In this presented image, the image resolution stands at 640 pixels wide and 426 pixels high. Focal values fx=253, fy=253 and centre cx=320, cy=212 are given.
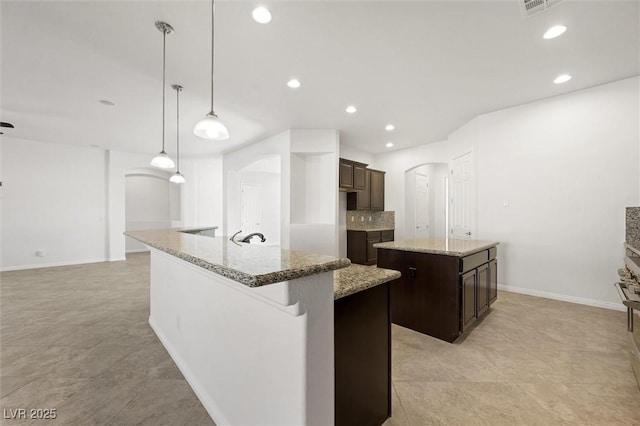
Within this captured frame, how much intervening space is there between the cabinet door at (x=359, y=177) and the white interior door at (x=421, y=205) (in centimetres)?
184

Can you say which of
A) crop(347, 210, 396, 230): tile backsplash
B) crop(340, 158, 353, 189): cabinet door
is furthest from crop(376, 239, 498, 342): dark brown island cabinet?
crop(347, 210, 396, 230): tile backsplash

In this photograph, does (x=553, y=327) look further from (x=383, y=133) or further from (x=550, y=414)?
(x=383, y=133)

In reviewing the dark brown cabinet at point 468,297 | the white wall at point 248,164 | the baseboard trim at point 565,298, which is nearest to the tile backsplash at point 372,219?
the white wall at point 248,164

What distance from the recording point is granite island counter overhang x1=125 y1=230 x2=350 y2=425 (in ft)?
3.05

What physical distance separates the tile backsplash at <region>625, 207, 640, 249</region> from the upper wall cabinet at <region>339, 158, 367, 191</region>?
4.15m

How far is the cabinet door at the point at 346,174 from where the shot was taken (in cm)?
568

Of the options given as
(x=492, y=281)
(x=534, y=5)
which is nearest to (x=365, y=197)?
(x=492, y=281)

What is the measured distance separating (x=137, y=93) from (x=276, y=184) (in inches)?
207

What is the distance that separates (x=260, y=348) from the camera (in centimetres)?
116

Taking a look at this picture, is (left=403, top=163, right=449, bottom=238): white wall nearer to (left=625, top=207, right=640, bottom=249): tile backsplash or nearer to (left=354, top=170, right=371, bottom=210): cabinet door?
(left=354, top=170, right=371, bottom=210): cabinet door

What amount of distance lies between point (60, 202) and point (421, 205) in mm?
9224

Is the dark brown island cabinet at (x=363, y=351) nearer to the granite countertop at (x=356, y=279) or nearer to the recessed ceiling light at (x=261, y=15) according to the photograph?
the granite countertop at (x=356, y=279)

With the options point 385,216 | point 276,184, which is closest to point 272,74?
point 385,216

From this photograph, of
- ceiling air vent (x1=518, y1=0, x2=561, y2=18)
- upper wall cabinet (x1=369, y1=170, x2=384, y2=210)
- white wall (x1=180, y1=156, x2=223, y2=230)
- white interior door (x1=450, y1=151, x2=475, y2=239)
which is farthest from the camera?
white wall (x1=180, y1=156, x2=223, y2=230)
